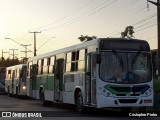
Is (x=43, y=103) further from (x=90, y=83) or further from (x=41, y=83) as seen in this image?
(x=90, y=83)

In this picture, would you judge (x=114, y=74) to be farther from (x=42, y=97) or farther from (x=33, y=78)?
(x=33, y=78)

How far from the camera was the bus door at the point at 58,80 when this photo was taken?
2336cm

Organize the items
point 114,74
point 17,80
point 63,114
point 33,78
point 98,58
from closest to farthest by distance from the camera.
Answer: point 98,58
point 114,74
point 63,114
point 33,78
point 17,80

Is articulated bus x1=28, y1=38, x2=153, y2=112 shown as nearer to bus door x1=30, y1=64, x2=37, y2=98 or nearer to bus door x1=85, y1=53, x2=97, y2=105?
bus door x1=85, y1=53, x2=97, y2=105

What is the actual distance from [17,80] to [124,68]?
73.7 ft

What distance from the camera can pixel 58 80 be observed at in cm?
2384

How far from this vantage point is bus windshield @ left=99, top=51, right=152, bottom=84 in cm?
1809

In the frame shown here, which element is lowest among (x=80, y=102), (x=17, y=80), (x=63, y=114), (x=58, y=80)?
(x=63, y=114)

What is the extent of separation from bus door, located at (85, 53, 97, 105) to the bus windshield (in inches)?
18.3

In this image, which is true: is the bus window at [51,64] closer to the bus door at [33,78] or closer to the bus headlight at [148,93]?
the bus door at [33,78]

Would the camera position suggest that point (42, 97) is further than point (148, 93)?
Yes

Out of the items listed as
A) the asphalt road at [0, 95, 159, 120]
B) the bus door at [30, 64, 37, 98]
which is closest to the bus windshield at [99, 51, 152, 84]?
the asphalt road at [0, 95, 159, 120]

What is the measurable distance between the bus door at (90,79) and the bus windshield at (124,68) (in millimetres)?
465

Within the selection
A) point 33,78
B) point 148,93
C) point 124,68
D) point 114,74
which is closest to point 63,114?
point 114,74
